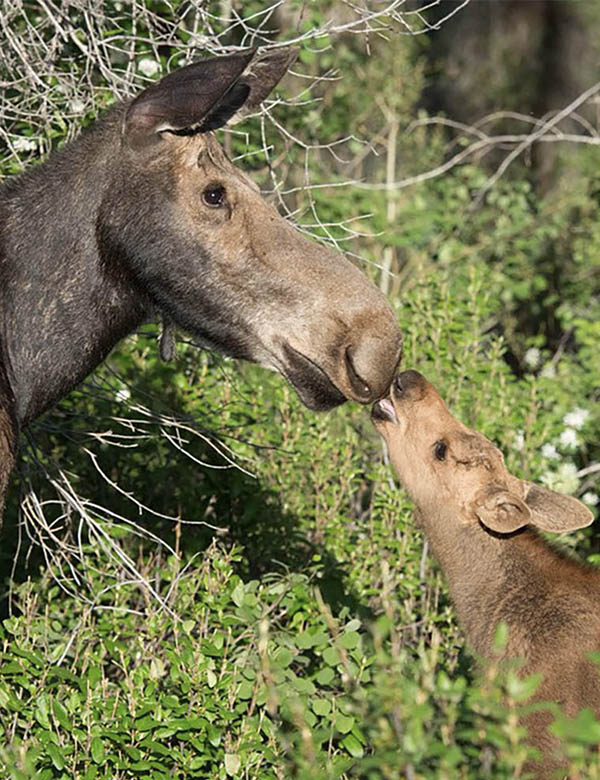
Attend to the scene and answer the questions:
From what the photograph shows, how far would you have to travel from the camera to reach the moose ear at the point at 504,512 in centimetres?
620

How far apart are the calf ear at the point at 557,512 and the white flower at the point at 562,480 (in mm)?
1437

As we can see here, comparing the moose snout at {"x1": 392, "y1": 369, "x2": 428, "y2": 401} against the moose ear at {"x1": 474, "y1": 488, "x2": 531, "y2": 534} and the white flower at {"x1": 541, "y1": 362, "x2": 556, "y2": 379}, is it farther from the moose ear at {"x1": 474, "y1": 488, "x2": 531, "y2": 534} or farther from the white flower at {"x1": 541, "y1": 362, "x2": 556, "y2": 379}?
the white flower at {"x1": 541, "y1": 362, "x2": 556, "y2": 379}

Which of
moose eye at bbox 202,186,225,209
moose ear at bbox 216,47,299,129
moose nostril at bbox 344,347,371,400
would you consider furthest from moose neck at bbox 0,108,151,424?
moose nostril at bbox 344,347,371,400

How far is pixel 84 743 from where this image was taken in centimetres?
511

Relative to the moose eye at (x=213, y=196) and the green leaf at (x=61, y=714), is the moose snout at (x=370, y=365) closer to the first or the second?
the moose eye at (x=213, y=196)

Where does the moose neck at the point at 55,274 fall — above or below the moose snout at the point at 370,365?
above

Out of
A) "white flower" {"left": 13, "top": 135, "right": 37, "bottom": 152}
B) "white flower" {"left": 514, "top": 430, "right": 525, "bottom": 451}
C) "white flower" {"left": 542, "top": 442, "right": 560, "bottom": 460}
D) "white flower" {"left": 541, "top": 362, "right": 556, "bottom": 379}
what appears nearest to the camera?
"white flower" {"left": 13, "top": 135, "right": 37, "bottom": 152}

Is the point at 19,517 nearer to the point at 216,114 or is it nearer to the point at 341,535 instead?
the point at 341,535

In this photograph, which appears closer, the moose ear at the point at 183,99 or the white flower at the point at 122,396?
the moose ear at the point at 183,99

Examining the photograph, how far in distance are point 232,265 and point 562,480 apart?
358 cm

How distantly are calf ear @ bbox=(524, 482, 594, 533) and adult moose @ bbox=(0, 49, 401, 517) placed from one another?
171cm

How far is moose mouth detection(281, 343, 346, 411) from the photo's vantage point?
200 inches

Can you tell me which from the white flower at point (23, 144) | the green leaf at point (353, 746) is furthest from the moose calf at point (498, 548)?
the white flower at point (23, 144)

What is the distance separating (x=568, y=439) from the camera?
8383 millimetres
